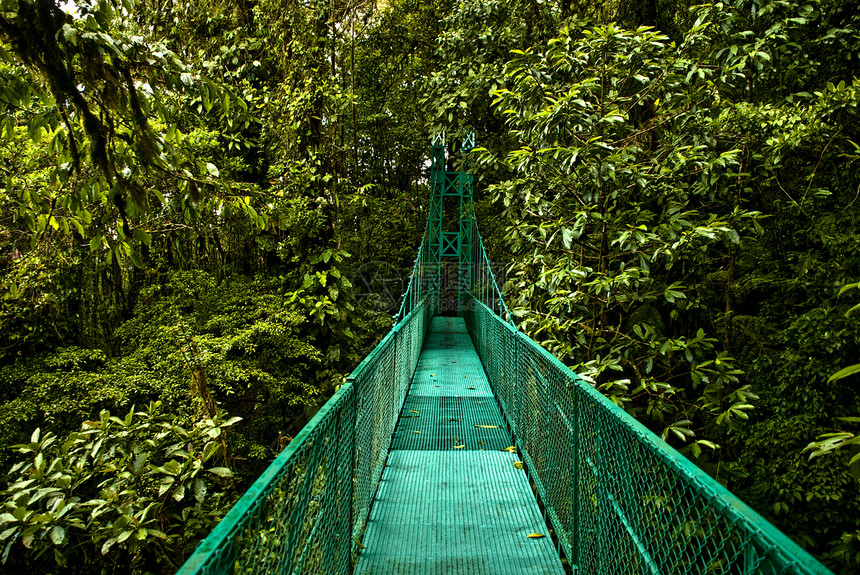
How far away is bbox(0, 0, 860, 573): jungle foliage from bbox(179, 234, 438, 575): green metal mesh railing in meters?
0.66

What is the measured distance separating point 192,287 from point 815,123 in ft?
16.6

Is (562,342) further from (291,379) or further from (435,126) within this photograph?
(435,126)

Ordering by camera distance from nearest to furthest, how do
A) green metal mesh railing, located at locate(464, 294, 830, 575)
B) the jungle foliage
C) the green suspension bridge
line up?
green metal mesh railing, located at locate(464, 294, 830, 575) < the green suspension bridge < the jungle foliage

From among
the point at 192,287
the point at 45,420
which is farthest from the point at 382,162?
the point at 45,420

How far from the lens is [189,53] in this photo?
562 centimetres

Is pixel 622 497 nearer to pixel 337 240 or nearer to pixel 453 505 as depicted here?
pixel 453 505

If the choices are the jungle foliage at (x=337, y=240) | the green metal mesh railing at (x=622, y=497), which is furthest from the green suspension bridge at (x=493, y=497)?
the jungle foliage at (x=337, y=240)

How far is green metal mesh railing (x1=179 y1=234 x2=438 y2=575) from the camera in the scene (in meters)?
0.82

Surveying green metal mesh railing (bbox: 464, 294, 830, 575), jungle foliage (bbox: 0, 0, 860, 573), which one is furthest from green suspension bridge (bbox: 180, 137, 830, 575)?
jungle foliage (bbox: 0, 0, 860, 573)

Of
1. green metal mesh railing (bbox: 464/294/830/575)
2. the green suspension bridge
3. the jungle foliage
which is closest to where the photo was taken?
green metal mesh railing (bbox: 464/294/830/575)

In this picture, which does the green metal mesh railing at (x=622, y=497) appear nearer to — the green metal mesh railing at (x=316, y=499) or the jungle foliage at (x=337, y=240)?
the jungle foliage at (x=337, y=240)

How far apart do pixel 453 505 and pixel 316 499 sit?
44.7 inches

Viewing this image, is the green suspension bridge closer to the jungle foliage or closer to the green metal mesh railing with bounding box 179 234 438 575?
the green metal mesh railing with bounding box 179 234 438 575

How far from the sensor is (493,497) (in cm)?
247
